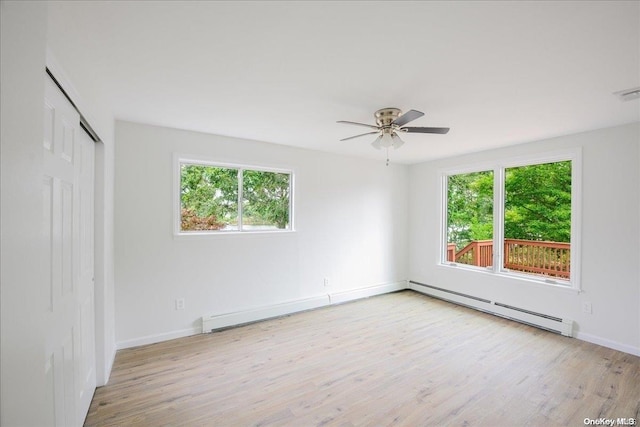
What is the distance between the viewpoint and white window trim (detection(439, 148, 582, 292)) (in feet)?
11.3

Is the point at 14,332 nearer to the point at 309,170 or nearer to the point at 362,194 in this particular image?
the point at 309,170

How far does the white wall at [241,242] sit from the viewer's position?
10.2 ft

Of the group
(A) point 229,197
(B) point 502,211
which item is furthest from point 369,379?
(B) point 502,211

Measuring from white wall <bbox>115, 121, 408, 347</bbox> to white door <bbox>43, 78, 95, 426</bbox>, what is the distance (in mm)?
979

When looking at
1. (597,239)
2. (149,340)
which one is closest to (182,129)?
(149,340)

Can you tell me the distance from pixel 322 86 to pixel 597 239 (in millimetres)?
3584

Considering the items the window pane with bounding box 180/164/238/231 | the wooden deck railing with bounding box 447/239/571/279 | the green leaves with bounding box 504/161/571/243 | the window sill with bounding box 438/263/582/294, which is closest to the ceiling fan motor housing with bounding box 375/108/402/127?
the window pane with bounding box 180/164/238/231

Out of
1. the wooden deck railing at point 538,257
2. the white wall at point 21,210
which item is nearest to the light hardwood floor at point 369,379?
the wooden deck railing at point 538,257

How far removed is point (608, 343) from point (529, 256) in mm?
1236

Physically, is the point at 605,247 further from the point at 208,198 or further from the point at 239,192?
the point at 208,198

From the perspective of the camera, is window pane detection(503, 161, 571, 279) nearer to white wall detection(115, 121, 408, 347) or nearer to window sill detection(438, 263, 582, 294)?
window sill detection(438, 263, 582, 294)

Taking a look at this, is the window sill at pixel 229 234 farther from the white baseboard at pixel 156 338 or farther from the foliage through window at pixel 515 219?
the foliage through window at pixel 515 219

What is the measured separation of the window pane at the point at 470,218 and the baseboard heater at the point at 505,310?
1.92ft

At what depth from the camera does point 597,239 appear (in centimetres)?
328
